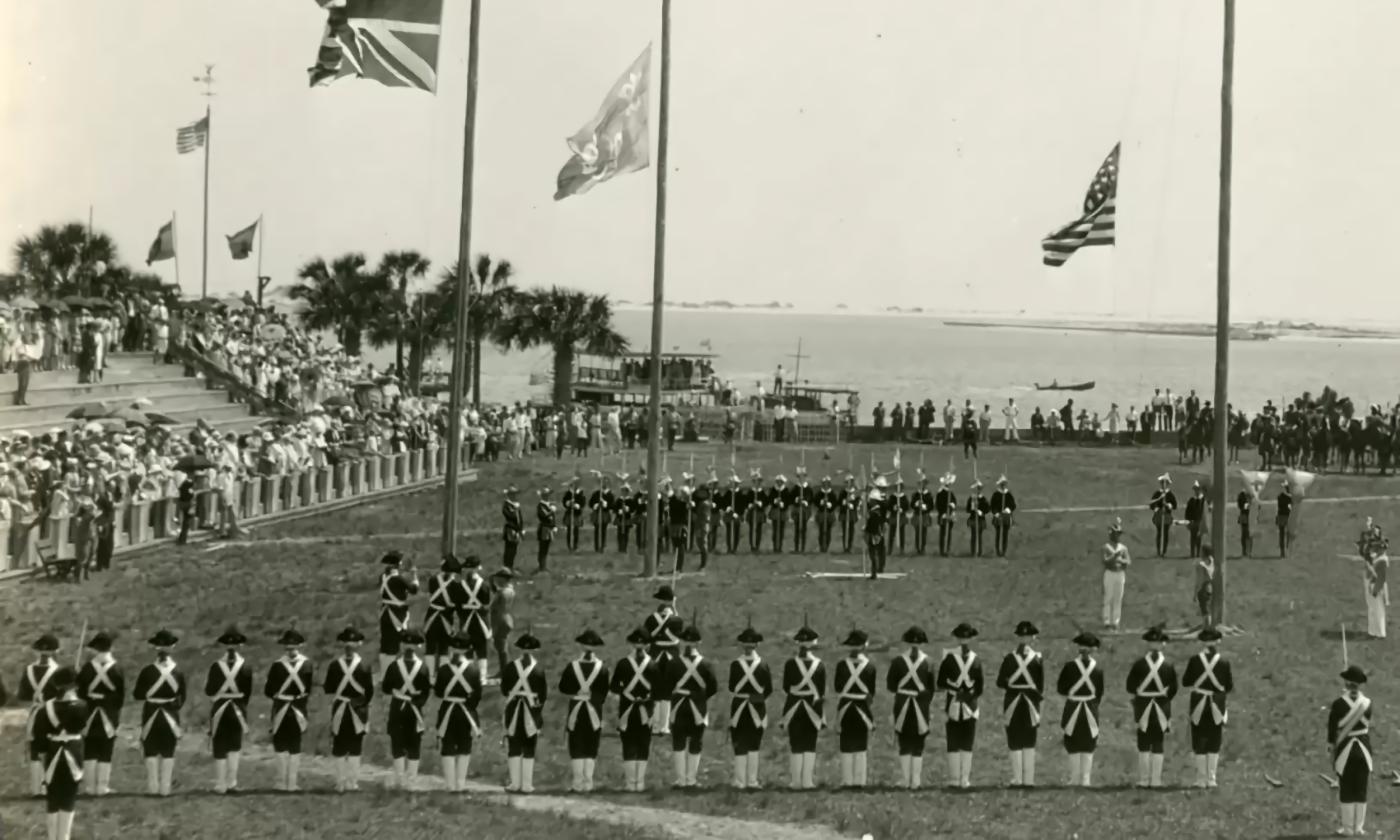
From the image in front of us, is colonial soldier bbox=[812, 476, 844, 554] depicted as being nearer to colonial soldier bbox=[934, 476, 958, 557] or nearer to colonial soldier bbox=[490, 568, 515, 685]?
colonial soldier bbox=[934, 476, 958, 557]

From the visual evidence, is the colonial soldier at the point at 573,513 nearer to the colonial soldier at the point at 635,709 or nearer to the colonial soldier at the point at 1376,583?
the colonial soldier at the point at 1376,583

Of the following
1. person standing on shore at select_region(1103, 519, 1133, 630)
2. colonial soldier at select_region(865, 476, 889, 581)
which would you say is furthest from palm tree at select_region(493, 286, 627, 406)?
person standing on shore at select_region(1103, 519, 1133, 630)

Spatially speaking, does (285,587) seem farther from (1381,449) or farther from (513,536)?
(1381,449)

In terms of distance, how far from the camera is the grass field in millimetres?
13688

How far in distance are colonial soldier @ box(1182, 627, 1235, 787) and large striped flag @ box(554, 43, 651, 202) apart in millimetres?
11480

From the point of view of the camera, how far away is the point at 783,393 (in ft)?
217

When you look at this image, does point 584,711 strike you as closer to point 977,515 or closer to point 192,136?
point 977,515

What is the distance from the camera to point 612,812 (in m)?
13.8

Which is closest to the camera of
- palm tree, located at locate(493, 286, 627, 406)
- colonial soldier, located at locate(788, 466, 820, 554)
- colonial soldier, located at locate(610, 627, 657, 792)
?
colonial soldier, located at locate(610, 627, 657, 792)

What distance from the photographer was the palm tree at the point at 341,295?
55406mm

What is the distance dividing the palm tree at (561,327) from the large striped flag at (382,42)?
130 feet

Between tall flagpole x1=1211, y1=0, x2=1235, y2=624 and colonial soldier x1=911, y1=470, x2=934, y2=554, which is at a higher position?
tall flagpole x1=1211, y1=0, x2=1235, y2=624

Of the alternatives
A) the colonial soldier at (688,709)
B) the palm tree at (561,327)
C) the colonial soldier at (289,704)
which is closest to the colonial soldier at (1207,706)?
the colonial soldier at (688,709)

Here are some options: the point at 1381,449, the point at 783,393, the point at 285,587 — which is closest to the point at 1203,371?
the point at 783,393
